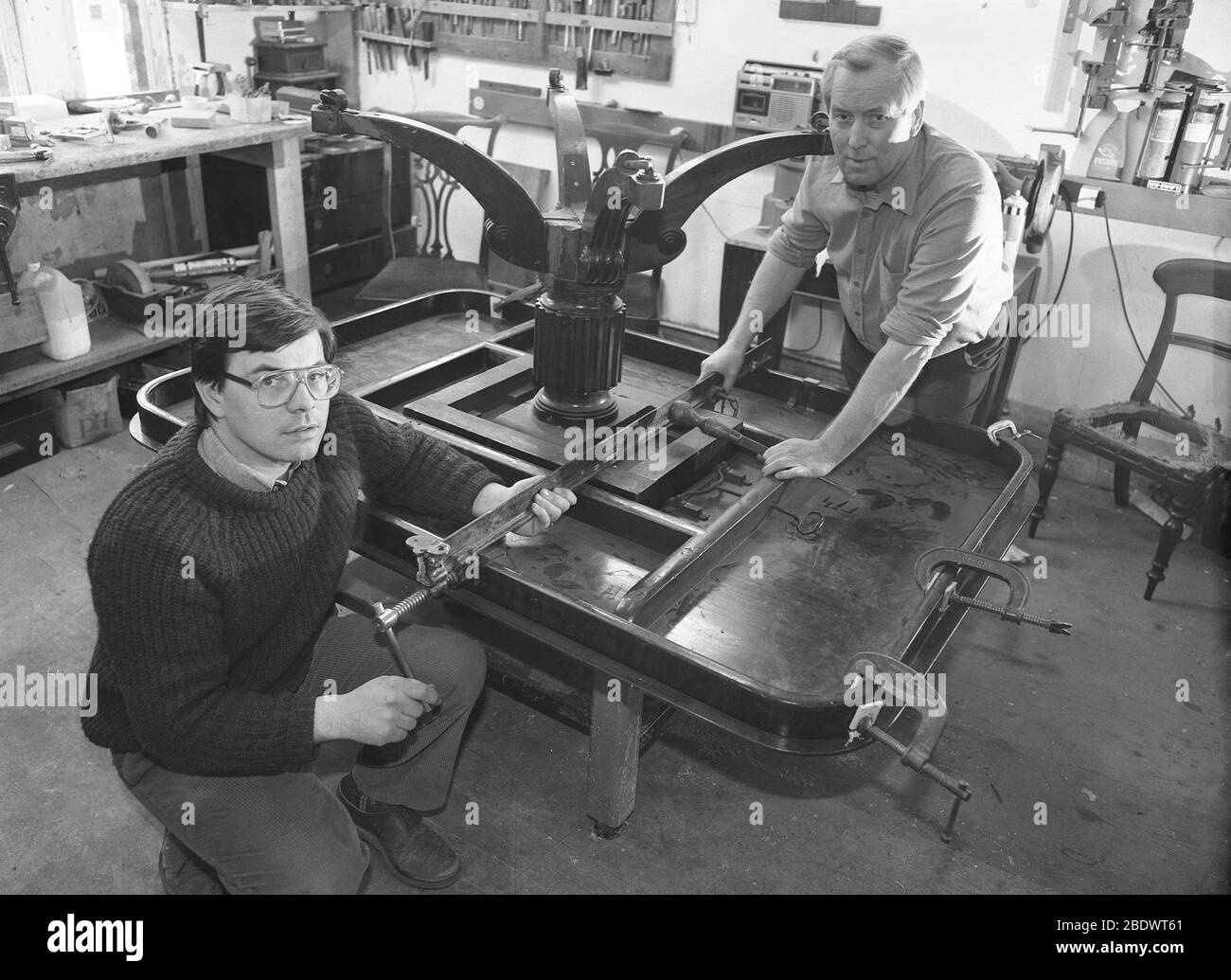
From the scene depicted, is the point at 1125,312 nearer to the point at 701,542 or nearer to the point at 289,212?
the point at 701,542

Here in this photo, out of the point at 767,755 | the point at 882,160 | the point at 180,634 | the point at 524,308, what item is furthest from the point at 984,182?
the point at 180,634

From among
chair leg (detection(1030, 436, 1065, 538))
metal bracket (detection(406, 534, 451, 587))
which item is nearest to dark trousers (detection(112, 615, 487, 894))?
metal bracket (detection(406, 534, 451, 587))

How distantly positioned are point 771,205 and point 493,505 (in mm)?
2470

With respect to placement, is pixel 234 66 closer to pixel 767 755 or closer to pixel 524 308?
pixel 524 308

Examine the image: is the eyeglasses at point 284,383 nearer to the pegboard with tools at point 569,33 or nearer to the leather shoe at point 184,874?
the leather shoe at point 184,874

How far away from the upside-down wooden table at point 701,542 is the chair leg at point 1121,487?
1.83 meters

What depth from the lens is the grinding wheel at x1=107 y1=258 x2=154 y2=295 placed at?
353cm

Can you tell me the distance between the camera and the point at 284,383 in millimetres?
1406

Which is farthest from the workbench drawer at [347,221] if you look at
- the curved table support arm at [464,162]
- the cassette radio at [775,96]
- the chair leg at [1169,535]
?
the chair leg at [1169,535]

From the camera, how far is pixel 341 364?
2.19 metres

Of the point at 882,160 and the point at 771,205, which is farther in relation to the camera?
the point at 771,205

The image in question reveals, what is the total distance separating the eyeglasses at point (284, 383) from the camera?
4.56 ft

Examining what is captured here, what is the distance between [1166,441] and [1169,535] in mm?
424

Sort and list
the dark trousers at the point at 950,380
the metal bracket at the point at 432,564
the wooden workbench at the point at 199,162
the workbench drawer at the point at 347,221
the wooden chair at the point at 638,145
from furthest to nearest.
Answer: the workbench drawer at the point at 347,221, the wooden chair at the point at 638,145, the wooden workbench at the point at 199,162, the dark trousers at the point at 950,380, the metal bracket at the point at 432,564
